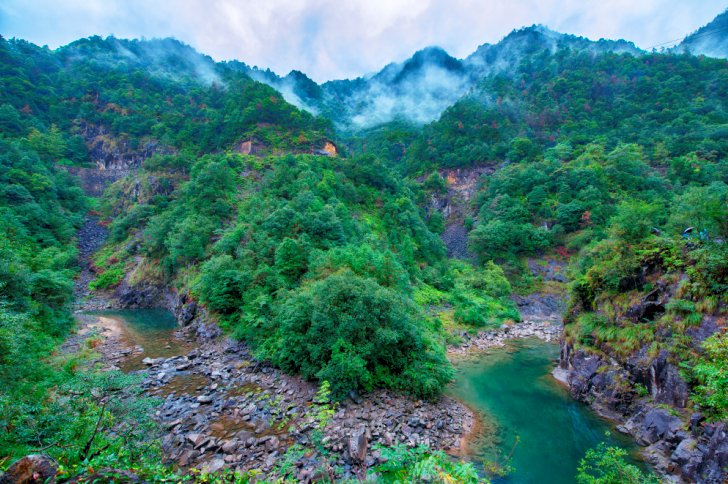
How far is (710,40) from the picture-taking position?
3081 inches

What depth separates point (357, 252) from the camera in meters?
18.8

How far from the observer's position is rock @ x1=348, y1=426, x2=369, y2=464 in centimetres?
897

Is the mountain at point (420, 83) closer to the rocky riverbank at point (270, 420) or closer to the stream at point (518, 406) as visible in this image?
the stream at point (518, 406)

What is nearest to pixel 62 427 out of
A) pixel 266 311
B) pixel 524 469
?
pixel 266 311

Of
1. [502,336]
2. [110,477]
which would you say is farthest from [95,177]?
[110,477]

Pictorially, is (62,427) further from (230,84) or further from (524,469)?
(230,84)

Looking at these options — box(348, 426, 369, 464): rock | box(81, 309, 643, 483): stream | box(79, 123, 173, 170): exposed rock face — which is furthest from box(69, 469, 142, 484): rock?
box(79, 123, 173, 170): exposed rock face

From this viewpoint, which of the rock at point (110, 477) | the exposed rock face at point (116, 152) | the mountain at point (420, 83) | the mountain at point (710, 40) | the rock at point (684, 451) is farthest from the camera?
the mountain at point (420, 83)

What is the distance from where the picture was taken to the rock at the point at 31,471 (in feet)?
10.4

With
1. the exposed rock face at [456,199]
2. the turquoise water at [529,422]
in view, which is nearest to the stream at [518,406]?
the turquoise water at [529,422]

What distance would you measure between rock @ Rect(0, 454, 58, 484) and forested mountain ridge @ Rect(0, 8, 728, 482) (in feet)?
0.72

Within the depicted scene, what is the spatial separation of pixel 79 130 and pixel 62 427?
247 feet

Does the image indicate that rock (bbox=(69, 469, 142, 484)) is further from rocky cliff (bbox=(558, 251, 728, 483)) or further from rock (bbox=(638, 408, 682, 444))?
rock (bbox=(638, 408, 682, 444))

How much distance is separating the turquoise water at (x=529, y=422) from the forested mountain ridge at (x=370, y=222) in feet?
4.80
